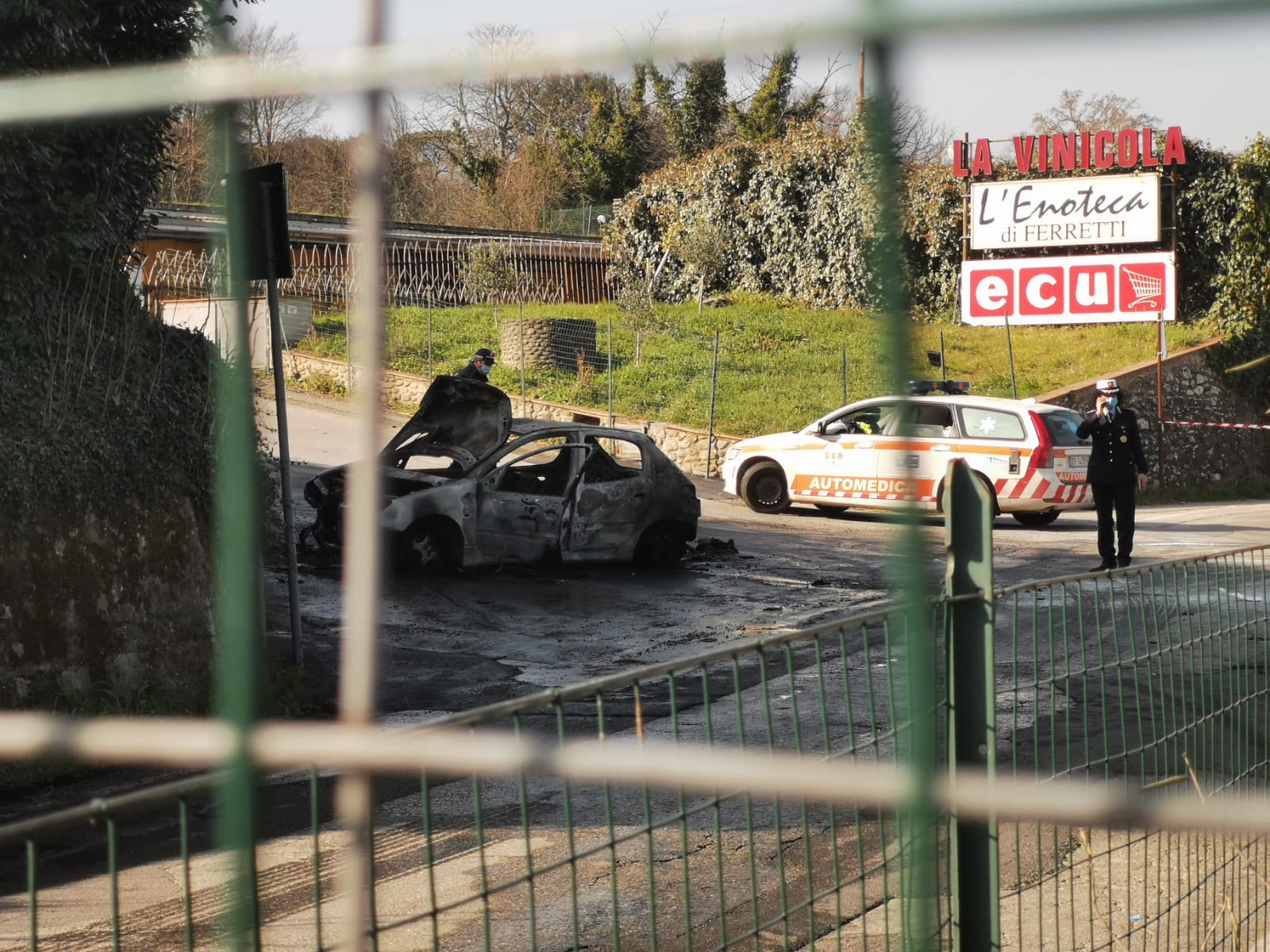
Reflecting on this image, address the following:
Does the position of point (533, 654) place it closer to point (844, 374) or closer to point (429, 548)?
point (429, 548)

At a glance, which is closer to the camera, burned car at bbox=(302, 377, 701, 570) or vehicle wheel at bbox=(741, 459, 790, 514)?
burned car at bbox=(302, 377, 701, 570)

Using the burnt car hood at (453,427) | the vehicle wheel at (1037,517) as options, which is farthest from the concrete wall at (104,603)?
the vehicle wheel at (1037,517)

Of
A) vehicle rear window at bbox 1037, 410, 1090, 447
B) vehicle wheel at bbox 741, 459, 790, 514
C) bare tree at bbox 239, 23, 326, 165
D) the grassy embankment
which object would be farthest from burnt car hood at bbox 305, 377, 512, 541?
bare tree at bbox 239, 23, 326, 165

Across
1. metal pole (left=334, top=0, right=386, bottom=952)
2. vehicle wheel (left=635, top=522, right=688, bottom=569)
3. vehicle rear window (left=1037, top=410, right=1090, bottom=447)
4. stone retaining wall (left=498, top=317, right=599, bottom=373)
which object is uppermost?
stone retaining wall (left=498, top=317, right=599, bottom=373)

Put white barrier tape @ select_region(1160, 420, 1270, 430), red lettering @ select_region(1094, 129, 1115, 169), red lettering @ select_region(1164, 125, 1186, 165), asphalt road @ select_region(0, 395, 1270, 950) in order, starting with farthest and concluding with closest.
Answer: red lettering @ select_region(1094, 129, 1115, 169) → red lettering @ select_region(1164, 125, 1186, 165) → white barrier tape @ select_region(1160, 420, 1270, 430) → asphalt road @ select_region(0, 395, 1270, 950)

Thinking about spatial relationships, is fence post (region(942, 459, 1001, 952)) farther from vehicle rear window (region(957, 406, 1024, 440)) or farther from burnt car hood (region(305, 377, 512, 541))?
vehicle rear window (region(957, 406, 1024, 440))

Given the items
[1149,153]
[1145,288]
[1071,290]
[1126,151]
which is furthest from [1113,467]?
[1126,151]

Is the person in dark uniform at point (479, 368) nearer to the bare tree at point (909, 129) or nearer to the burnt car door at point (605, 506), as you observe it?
the burnt car door at point (605, 506)

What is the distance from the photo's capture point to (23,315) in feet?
25.1

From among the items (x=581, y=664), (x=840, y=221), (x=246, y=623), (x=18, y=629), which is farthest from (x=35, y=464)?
(x=840, y=221)

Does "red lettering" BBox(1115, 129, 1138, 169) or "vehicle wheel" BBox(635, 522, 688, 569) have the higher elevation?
"red lettering" BBox(1115, 129, 1138, 169)

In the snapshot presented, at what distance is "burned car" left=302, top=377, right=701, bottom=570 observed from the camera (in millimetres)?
12281

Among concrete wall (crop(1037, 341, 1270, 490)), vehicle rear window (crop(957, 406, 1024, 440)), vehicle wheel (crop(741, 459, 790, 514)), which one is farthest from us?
concrete wall (crop(1037, 341, 1270, 490))

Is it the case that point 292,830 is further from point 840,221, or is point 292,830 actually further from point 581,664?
point 840,221
